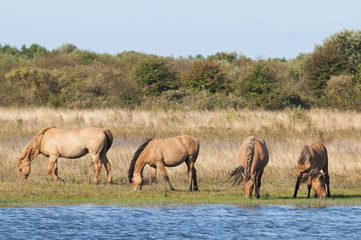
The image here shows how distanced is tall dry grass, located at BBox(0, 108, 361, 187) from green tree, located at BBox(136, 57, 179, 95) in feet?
64.6

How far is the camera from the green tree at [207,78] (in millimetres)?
49281

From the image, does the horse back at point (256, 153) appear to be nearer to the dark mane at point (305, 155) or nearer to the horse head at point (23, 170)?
the dark mane at point (305, 155)

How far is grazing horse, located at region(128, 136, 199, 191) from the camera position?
14.2m

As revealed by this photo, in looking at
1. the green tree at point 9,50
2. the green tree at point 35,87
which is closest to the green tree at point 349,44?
the green tree at point 35,87

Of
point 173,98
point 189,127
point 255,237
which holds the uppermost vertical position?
point 173,98

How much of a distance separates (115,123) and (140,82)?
2378 centimetres

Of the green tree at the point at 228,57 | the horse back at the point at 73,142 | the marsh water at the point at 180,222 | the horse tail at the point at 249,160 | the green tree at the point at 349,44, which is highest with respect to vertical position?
the green tree at the point at 228,57

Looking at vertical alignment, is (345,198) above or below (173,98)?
below

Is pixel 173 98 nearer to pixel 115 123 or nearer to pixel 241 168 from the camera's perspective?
pixel 115 123

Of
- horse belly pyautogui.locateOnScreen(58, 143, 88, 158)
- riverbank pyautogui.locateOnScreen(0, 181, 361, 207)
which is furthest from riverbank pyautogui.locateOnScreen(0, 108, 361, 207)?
horse belly pyautogui.locateOnScreen(58, 143, 88, 158)

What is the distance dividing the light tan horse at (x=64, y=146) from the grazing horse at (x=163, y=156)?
136 centimetres

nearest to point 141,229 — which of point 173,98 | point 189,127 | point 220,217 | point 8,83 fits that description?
point 220,217

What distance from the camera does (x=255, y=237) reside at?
1054 cm

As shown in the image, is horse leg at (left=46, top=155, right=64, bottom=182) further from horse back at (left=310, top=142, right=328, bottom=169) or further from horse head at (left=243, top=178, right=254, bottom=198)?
horse back at (left=310, top=142, right=328, bottom=169)
